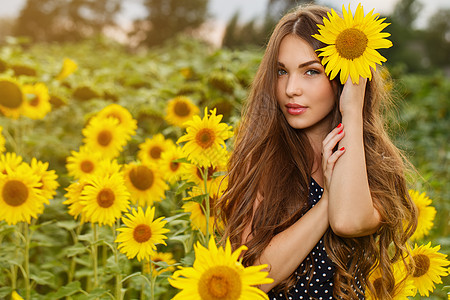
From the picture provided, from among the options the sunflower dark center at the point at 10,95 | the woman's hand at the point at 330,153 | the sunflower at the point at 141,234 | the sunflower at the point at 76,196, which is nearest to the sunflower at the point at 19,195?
the sunflower at the point at 76,196

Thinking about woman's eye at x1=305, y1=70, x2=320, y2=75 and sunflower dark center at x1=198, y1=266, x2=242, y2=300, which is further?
woman's eye at x1=305, y1=70, x2=320, y2=75

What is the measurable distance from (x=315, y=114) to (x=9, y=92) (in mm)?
1869

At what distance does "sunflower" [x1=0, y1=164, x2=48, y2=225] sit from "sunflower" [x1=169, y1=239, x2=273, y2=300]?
110 cm

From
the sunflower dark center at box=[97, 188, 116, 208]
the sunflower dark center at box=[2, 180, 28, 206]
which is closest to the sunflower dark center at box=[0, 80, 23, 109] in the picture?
the sunflower dark center at box=[2, 180, 28, 206]

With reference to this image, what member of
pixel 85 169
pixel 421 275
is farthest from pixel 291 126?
pixel 85 169

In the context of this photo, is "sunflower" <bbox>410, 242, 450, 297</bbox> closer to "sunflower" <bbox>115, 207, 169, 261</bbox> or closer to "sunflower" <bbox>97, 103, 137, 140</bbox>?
"sunflower" <bbox>115, 207, 169, 261</bbox>

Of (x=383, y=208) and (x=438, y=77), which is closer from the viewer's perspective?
(x=383, y=208)

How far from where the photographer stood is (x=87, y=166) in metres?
2.51

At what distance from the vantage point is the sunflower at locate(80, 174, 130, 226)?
6.50 feet

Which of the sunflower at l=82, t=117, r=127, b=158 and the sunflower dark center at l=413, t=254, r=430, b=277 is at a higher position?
the sunflower at l=82, t=117, r=127, b=158

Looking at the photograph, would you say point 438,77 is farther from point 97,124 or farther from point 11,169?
point 11,169

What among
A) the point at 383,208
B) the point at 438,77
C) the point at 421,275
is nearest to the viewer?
the point at 383,208

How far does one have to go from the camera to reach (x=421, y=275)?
1902 millimetres

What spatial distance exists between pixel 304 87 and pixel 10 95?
183cm
